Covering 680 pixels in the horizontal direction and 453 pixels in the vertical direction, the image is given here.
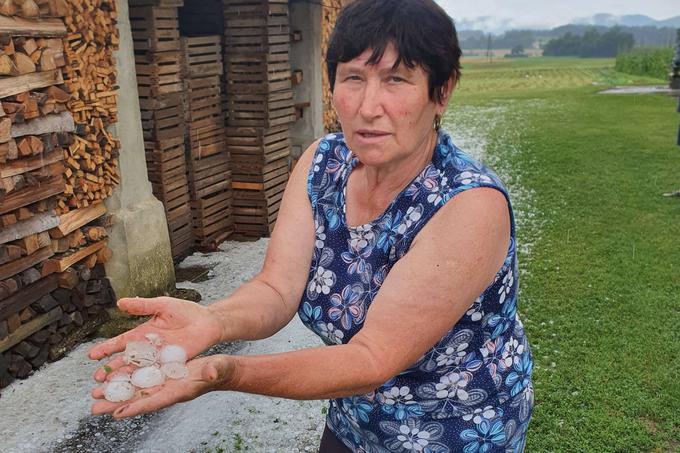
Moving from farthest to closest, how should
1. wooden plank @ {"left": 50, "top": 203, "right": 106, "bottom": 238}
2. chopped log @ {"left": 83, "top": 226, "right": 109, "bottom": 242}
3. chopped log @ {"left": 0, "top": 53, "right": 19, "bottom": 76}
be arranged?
chopped log @ {"left": 83, "top": 226, "right": 109, "bottom": 242}
wooden plank @ {"left": 50, "top": 203, "right": 106, "bottom": 238}
chopped log @ {"left": 0, "top": 53, "right": 19, "bottom": 76}

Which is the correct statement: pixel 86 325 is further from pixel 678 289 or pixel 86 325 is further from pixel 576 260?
Result: pixel 678 289

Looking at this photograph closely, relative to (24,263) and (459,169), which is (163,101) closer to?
(24,263)

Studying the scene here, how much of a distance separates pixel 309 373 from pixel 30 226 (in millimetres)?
4403

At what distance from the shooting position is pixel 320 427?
469 cm

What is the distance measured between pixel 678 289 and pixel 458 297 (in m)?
6.62

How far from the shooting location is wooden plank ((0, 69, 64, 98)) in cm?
475

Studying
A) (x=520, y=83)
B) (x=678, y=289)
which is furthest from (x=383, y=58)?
(x=520, y=83)

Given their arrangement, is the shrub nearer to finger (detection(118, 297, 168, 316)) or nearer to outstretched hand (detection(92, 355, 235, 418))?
finger (detection(118, 297, 168, 316))

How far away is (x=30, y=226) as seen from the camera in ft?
16.9

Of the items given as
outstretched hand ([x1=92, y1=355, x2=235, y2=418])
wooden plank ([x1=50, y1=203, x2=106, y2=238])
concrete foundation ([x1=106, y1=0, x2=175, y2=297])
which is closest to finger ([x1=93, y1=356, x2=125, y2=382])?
outstretched hand ([x1=92, y1=355, x2=235, y2=418])

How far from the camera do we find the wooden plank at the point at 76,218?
5469 millimetres

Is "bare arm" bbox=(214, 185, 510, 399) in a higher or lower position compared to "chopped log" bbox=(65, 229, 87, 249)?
higher

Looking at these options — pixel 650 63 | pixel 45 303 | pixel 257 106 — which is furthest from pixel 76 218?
pixel 650 63

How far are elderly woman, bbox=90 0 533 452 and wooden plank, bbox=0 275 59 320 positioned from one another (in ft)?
12.4
